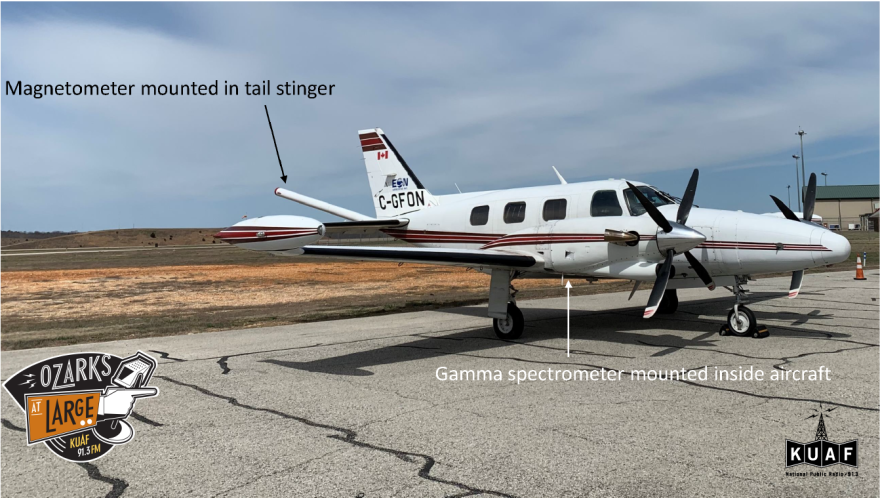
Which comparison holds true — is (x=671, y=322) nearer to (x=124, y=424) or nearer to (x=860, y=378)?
(x=860, y=378)

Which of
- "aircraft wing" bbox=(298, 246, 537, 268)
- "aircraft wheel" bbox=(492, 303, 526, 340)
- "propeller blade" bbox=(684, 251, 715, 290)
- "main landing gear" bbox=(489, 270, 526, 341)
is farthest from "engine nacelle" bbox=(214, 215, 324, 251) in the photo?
"propeller blade" bbox=(684, 251, 715, 290)

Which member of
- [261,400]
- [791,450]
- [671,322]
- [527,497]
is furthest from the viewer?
[671,322]

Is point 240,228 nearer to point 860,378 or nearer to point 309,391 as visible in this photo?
point 309,391

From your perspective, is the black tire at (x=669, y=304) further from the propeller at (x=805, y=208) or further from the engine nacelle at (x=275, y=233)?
the engine nacelle at (x=275, y=233)

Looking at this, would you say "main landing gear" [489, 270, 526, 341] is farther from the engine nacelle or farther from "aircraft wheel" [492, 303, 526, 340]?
the engine nacelle

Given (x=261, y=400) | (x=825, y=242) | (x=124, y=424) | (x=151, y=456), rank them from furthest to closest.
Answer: (x=825, y=242), (x=261, y=400), (x=124, y=424), (x=151, y=456)

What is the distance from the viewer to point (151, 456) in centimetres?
589

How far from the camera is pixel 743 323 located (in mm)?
11375

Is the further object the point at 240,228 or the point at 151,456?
the point at 240,228

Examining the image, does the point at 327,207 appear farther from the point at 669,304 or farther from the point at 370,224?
the point at 669,304

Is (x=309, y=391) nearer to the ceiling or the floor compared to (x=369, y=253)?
nearer to the floor

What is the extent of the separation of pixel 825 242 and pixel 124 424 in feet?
35.9

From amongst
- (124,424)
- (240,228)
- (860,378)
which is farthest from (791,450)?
(240,228)

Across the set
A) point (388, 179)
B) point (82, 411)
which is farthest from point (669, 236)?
point (388, 179)
